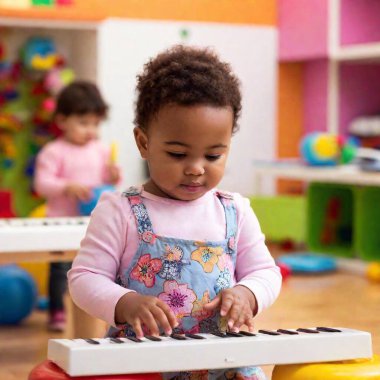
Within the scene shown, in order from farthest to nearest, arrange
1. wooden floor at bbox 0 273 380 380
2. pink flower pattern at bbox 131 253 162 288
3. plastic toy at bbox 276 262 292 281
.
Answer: plastic toy at bbox 276 262 292 281, wooden floor at bbox 0 273 380 380, pink flower pattern at bbox 131 253 162 288

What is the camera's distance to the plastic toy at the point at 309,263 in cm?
366

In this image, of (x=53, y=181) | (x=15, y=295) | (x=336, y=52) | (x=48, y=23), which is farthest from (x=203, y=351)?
(x=336, y=52)

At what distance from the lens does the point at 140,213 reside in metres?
1.32

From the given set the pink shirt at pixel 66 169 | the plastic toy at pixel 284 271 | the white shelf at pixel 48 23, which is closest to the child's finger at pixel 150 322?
the pink shirt at pixel 66 169

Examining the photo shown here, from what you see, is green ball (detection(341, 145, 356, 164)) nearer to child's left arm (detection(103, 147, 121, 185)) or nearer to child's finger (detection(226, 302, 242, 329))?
child's left arm (detection(103, 147, 121, 185))

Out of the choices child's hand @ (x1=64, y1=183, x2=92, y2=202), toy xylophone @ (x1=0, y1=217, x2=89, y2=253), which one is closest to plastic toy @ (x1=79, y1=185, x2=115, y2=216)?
child's hand @ (x1=64, y1=183, x2=92, y2=202)

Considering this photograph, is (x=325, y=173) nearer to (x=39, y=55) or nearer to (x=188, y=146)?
(x=39, y=55)

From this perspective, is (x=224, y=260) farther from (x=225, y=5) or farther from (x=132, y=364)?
(x=225, y=5)

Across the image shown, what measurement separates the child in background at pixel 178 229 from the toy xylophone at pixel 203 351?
91 millimetres

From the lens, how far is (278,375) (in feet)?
3.95

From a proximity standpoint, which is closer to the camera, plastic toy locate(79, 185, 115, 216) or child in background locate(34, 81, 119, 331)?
plastic toy locate(79, 185, 115, 216)

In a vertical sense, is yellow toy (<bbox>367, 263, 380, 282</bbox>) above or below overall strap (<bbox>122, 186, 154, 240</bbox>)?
below

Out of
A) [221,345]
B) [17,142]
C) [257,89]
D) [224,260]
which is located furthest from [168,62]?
[257,89]

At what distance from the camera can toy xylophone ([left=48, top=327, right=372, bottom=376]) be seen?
1078 mm
